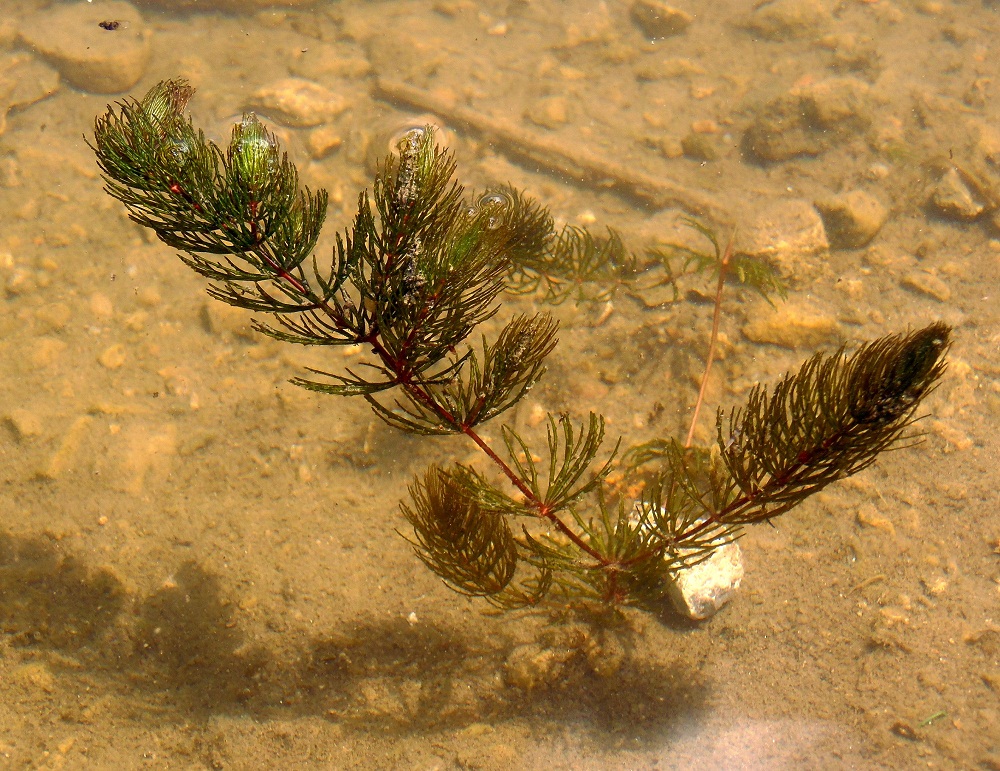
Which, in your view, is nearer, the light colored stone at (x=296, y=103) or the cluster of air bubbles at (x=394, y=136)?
the cluster of air bubbles at (x=394, y=136)

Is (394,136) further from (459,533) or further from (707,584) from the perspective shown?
(707,584)

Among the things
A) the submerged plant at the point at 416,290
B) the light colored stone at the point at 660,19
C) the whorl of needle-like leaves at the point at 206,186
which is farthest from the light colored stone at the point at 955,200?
the whorl of needle-like leaves at the point at 206,186

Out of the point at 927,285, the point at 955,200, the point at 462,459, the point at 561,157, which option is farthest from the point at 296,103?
the point at 955,200

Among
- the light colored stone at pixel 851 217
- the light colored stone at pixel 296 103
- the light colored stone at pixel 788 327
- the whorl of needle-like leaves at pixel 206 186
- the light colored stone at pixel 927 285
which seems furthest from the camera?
the light colored stone at pixel 296 103

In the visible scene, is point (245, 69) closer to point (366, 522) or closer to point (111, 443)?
point (111, 443)

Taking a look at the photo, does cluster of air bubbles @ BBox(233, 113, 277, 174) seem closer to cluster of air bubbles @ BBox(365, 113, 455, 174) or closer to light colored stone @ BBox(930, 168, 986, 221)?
cluster of air bubbles @ BBox(365, 113, 455, 174)

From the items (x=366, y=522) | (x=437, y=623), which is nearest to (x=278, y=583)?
(x=366, y=522)

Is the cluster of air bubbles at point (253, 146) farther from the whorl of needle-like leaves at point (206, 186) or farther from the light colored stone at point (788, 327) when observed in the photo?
the light colored stone at point (788, 327)
